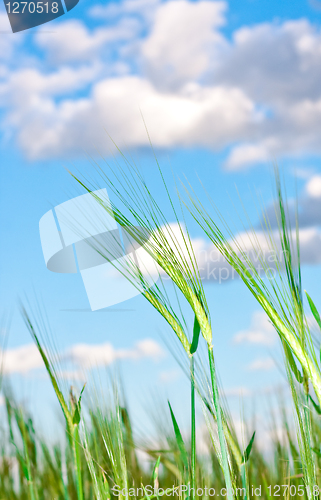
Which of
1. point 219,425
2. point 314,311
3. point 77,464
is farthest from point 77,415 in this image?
point 314,311

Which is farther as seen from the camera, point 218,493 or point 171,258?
point 218,493

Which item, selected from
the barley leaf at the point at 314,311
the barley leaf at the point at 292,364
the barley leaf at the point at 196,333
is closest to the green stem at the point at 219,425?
the barley leaf at the point at 196,333

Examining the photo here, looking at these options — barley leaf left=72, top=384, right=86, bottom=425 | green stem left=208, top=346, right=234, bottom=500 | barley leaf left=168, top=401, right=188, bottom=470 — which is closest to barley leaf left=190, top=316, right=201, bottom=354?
green stem left=208, top=346, right=234, bottom=500

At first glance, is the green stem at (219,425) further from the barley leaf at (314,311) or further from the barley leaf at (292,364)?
the barley leaf at (314,311)

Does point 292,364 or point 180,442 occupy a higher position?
point 292,364

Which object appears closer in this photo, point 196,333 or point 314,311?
point 196,333

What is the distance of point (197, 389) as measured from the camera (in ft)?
3.96

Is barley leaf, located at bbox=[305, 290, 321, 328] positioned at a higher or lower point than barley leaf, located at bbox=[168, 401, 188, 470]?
higher

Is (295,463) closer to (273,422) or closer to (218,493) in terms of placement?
(273,422)

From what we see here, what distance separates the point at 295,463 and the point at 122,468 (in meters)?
0.79

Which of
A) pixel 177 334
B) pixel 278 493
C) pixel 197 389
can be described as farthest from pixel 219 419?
pixel 278 493

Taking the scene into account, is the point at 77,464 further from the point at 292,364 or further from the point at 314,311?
the point at 314,311

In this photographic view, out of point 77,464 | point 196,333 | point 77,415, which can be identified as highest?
point 196,333

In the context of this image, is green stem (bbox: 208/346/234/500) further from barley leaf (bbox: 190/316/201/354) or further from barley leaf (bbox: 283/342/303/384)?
barley leaf (bbox: 283/342/303/384)
